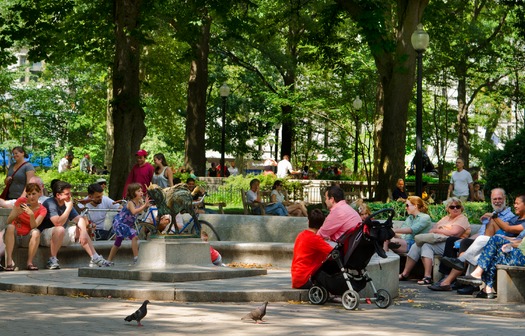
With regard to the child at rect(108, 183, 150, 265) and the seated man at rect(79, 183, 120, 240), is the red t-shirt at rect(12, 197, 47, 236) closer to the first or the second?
the child at rect(108, 183, 150, 265)

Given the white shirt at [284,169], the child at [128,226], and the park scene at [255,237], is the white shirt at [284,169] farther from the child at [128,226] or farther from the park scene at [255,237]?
the child at [128,226]

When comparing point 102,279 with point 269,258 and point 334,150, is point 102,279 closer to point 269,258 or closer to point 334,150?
point 269,258

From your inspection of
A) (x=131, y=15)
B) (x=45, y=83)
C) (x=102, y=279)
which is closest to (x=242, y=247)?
(x=102, y=279)

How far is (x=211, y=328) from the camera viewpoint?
983cm

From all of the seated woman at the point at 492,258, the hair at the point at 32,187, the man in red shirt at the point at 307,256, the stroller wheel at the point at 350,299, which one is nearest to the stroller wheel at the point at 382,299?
the stroller wheel at the point at 350,299

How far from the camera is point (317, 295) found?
1234cm

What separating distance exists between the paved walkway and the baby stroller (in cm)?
16

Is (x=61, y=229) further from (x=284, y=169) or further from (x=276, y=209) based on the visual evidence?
(x=284, y=169)

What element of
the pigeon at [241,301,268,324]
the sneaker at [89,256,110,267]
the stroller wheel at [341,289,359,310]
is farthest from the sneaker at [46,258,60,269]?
the pigeon at [241,301,268,324]

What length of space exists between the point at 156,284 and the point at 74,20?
69.2 ft

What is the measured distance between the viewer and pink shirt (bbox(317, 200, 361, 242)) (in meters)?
12.9

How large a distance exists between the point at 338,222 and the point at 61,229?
483 cm

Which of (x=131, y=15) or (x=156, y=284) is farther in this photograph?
(x=131, y=15)

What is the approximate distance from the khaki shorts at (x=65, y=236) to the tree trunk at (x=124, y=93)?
29.3 ft
